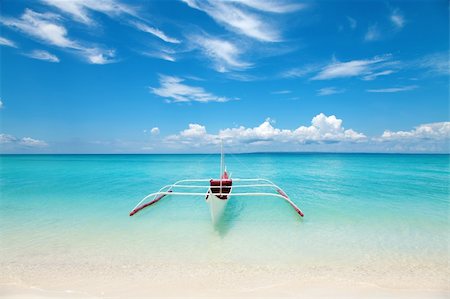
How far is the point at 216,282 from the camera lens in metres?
3.79

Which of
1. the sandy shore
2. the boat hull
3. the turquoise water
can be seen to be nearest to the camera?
the sandy shore

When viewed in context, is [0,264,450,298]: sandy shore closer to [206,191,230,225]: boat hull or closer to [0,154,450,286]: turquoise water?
[0,154,450,286]: turquoise water

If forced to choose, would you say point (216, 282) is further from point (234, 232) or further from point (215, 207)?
point (215, 207)

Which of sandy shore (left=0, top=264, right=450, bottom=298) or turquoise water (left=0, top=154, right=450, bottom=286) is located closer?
sandy shore (left=0, top=264, right=450, bottom=298)

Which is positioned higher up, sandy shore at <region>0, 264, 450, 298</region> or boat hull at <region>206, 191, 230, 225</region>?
boat hull at <region>206, 191, 230, 225</region>

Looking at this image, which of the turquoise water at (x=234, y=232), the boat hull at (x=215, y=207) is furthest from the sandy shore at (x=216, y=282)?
the boat hull at (x=215, y=207)

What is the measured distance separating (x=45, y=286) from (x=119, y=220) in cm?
327

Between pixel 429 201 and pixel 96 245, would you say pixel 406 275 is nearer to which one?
pixel 96 245

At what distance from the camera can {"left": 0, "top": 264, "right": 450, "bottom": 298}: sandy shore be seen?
344 centimetres

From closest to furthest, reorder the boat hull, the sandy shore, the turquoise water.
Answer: the sandy shore < the turquoise water < the boat hull

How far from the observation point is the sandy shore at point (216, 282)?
344 cm

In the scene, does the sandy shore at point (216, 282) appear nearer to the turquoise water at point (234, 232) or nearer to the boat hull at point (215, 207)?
the turquoise water at point (234, 232)

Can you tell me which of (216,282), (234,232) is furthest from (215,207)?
(216,282)

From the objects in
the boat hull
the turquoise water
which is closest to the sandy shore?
the turquoise water
